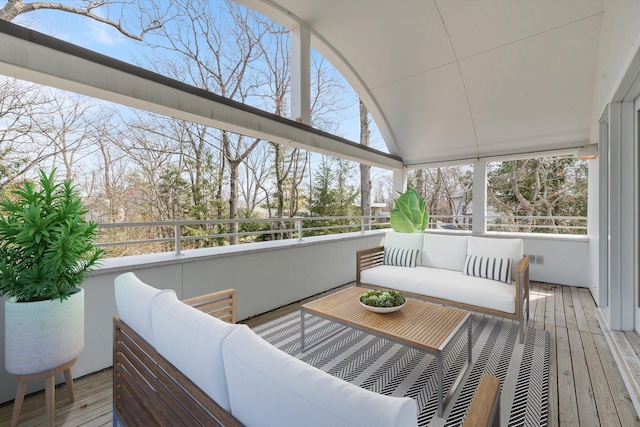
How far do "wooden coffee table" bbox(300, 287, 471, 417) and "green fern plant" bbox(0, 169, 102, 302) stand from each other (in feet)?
5.84

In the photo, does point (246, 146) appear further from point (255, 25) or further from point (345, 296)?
point (345, 296)

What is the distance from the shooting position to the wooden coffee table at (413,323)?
1.91m

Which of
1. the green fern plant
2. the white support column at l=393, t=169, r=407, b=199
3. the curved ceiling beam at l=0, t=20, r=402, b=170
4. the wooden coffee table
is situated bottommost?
the wooden coffee table

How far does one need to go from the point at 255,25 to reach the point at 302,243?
252 inches

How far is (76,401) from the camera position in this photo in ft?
6.56

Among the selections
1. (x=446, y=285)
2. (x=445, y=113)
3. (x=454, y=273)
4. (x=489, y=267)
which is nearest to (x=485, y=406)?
(x=446, y=285)

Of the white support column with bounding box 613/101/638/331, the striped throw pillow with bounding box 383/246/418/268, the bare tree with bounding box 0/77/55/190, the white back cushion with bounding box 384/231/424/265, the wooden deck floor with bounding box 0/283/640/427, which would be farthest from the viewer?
the bare tree with bounding box 0/77/55/190

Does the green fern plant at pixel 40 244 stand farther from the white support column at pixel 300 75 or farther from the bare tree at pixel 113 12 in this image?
the bare tree at pixel 113 12

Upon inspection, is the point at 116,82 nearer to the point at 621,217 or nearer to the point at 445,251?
the point at 445,251

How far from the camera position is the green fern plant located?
170cm

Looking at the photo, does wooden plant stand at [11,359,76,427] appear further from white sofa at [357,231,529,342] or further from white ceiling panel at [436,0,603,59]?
white ceiling panel at [436,0,603,59]

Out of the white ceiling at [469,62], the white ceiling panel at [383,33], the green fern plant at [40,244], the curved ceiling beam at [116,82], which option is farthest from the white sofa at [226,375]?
the white ceiling panel at [383,33]

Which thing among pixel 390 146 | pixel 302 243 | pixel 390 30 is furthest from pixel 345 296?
pixel 390 146

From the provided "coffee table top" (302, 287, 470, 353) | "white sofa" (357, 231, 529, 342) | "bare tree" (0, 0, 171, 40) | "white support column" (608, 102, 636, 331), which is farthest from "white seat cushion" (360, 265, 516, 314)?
"bare tree" (0, 0, 171, 40)
